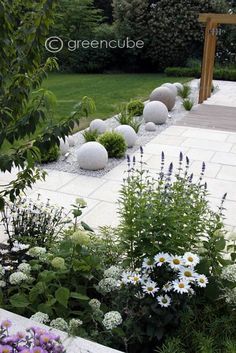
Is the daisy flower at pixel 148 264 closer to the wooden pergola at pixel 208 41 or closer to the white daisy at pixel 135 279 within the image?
the white daisy at pixel 135 279

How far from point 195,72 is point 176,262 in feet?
43.4

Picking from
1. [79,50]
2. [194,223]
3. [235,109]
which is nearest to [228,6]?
[79,50]

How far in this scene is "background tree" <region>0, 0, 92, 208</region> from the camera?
223 cm

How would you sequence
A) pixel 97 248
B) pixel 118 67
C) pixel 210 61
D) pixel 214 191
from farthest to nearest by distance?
pixel 118 67
pixel 210 61
pixel 214 191
pixel 97 248

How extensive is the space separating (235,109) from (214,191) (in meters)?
5.23

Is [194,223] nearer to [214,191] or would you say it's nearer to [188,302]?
[188,302]

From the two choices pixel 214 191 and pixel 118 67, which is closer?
pixel 214 191

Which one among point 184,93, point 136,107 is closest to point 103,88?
point 184,93

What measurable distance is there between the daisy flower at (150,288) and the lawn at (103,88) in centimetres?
568

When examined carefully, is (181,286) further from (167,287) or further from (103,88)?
(103,88)

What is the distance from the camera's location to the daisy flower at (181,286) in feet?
6.87

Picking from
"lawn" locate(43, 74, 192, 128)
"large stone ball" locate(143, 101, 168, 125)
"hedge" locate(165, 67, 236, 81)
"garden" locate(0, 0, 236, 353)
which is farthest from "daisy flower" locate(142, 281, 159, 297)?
"hedge" locate(165, 67, 236, 81)

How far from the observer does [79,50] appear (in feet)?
51.3

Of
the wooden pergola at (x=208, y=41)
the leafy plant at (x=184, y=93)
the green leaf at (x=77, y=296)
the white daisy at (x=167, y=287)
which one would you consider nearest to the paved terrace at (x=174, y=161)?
the leafy plant at (x=184, y=93)
